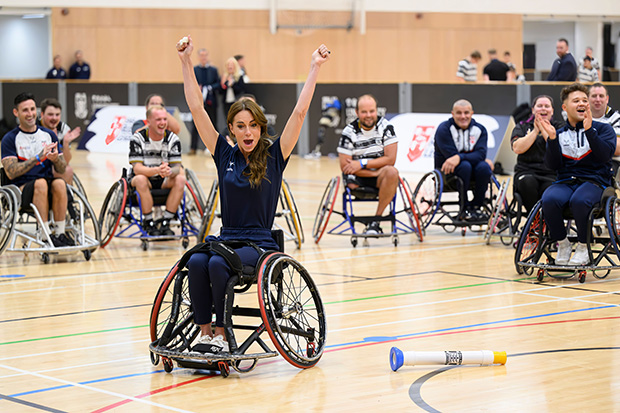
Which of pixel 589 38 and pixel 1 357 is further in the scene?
pixel 589 38

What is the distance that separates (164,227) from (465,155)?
2.91m

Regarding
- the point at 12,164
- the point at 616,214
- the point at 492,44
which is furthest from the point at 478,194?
the point at 492,44

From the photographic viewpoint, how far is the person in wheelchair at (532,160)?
8391mm

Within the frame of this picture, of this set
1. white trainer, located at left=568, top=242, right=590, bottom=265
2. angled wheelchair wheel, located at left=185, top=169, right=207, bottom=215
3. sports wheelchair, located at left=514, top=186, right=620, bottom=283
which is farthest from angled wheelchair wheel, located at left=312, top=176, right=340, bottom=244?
white trainer, located at left=568, top=242, right=590, bottom=265

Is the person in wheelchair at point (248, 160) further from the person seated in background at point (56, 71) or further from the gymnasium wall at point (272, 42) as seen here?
the gymnasium wall at point (272, 42)

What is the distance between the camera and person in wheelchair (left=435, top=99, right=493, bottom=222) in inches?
373

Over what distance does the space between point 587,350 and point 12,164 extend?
16.3ft

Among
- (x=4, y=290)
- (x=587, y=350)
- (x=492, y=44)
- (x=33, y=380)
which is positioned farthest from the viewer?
(x=492, y=44)

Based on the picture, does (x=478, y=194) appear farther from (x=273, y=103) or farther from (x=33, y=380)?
(x=273, y=103)

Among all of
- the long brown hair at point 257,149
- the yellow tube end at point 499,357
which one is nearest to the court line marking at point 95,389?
the long brown hair at point 257,149

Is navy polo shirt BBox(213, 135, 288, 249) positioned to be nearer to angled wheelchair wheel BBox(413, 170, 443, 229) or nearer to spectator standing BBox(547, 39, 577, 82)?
angled wheelchair wheel BBox(413, 170, 443, 229)

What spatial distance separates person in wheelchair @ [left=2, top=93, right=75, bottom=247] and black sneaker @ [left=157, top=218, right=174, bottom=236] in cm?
94

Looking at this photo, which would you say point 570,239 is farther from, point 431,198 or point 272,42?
point 272,42

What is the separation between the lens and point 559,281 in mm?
7070
